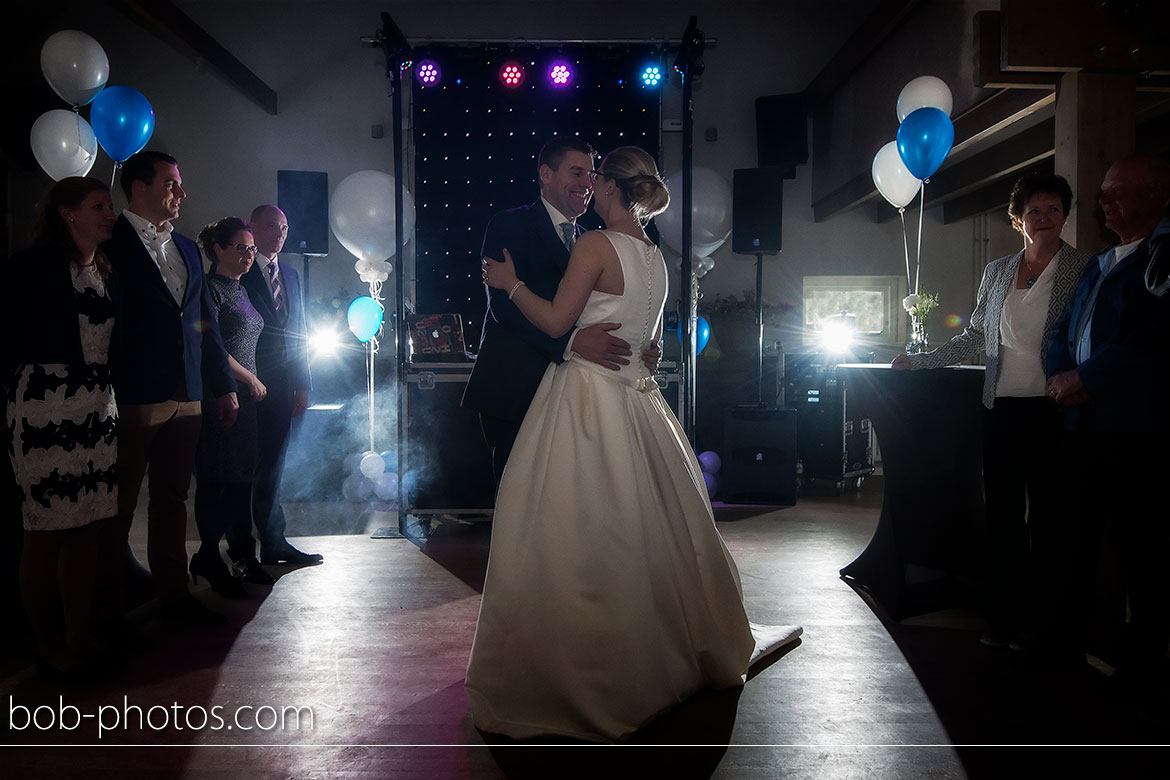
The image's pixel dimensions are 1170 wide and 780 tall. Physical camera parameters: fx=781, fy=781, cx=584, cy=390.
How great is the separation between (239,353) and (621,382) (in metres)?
2.10

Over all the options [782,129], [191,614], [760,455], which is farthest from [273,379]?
[782,129]

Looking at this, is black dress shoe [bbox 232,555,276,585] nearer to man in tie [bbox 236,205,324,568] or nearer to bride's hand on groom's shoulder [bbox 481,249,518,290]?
man in tie [bbox 236,205,324,568]

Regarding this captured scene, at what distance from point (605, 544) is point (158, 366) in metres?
1.75

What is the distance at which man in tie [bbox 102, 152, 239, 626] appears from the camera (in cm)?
270

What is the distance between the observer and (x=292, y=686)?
242cm

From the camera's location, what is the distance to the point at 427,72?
509 centimetres

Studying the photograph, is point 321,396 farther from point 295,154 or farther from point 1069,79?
point 1069,79

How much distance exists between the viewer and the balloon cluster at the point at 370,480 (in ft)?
19.2

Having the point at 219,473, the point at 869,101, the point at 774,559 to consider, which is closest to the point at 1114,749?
the point at 774,559

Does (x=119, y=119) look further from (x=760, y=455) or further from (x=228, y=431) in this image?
(x=760, y=455)

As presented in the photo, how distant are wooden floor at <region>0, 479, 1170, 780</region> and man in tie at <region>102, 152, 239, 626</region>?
32 cm

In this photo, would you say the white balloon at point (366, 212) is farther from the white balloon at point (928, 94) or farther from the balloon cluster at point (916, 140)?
the white balloon at point (928, 94)

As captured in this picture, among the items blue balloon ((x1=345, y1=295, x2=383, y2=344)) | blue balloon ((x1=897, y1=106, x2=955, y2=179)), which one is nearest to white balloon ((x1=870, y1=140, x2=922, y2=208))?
blue balloon ((x1=897, y1=106, x2=955, y2=179))

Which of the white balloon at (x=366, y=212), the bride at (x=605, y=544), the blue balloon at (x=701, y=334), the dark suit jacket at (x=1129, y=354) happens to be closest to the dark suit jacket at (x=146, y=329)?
the bride at (x=605, y=544)
